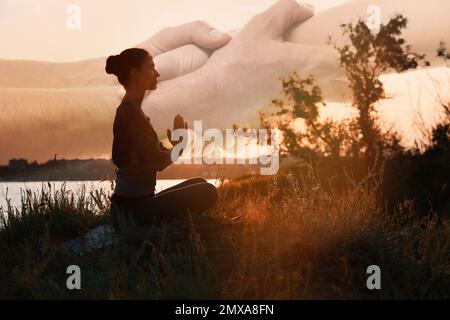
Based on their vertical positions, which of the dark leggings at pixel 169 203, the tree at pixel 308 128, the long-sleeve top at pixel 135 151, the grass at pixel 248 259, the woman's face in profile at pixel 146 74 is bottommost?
the grass at pixel 248 259

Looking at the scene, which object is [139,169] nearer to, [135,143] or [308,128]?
[135,143]

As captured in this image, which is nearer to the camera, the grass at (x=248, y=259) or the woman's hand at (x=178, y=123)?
the grass at (x=248, y=259)

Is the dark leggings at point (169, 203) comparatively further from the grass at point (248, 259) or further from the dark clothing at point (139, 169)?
the grass at point (248, 259)

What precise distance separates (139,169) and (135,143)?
25 centimetres

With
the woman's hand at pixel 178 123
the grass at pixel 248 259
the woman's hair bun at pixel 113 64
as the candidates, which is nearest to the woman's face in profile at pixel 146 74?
the woman's hair bun at pixel 113 64

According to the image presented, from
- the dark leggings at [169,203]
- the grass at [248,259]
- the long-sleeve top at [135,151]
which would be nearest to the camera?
the grass at [248,259]

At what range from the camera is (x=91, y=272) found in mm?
5578

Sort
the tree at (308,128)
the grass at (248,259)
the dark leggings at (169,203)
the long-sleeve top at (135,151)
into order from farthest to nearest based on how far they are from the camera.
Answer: the tree at (308,128)
the dark leggings at (169,203)
the long-sleeve top at (135,151)
the grass at (248,259)

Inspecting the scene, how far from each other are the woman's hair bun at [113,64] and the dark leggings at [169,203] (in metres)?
1.24

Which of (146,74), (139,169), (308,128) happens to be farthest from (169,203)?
(308,128)

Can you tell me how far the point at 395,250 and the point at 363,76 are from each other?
25531mm

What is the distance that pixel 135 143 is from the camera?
6125 millimetres

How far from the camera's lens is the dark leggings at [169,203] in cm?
632
